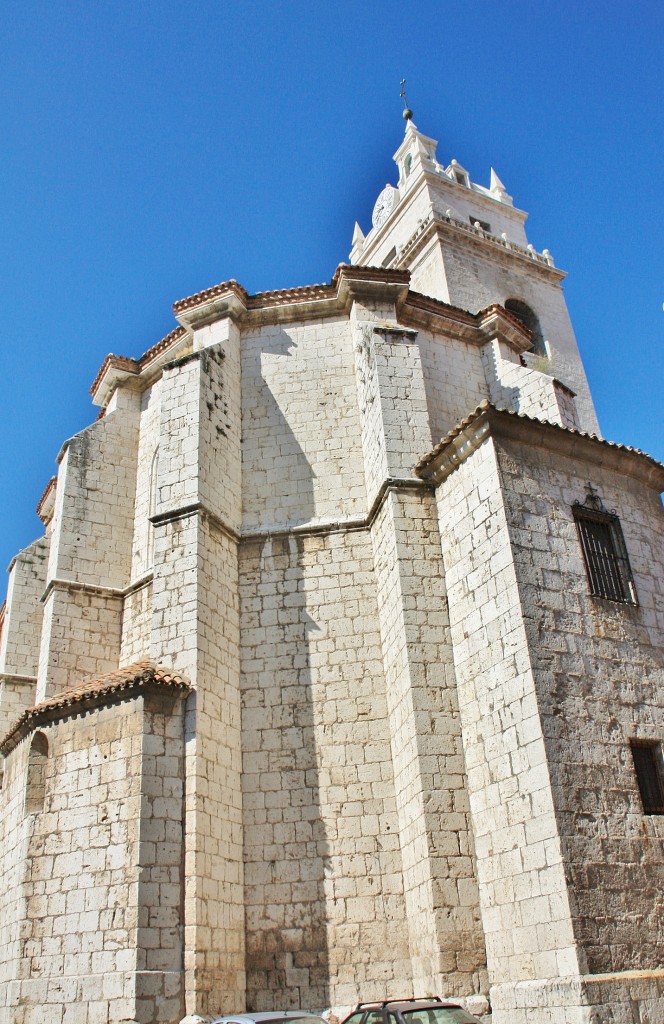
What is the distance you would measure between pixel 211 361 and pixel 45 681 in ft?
17.0

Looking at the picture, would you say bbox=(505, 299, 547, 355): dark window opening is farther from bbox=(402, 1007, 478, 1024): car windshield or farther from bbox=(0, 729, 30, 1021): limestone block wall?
bbox=(402, 1007, 478, 1024): car windshield

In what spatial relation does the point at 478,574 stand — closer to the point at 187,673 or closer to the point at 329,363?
the point at 187,673

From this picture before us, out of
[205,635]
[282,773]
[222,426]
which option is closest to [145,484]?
[222,426]

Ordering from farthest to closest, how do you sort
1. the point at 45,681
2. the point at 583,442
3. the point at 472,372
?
the point at 472,372
the point at 45,681
the point at 583,442

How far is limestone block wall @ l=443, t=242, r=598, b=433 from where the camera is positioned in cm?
2148

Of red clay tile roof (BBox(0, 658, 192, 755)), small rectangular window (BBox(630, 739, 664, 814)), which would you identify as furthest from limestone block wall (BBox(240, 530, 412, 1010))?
small rectangular window (BBox(630, 739, 664, 814))

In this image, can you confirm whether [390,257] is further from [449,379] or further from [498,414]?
[498,414]

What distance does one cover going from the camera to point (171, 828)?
9016mm

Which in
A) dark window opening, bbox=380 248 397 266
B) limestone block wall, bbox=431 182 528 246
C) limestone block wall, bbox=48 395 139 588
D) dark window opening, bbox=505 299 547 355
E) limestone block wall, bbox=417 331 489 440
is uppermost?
limestone block wall, bbox=431 182 528 246

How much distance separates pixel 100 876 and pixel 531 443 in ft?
22.0

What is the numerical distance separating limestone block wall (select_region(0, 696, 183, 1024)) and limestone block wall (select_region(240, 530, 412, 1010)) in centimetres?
134

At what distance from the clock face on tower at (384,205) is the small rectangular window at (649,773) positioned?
20534 millimetres

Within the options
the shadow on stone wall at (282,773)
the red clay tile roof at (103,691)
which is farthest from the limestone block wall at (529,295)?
the red clay tile roof at (103,691)

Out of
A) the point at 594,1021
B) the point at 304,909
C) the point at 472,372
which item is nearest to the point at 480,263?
the point at 472,372
